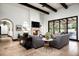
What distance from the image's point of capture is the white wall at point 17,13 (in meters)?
2.65

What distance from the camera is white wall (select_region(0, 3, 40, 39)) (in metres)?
2.65

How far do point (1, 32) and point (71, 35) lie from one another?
8.41 ft

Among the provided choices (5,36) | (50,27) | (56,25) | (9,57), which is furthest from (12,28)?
(56,25)

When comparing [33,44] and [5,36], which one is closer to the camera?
[5,36]

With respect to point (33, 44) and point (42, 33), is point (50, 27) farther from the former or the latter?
point (33, 44)

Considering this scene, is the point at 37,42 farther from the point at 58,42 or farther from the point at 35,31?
the point at 58,42

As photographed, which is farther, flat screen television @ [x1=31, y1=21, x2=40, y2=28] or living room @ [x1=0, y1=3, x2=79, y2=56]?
flat screen television @ [x1=31, y1=21, x2=40, y2=28]

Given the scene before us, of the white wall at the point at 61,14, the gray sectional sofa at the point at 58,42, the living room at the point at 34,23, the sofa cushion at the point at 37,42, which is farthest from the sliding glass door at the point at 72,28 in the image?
the sofa cushion at the point at 37,42

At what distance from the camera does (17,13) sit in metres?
2.95

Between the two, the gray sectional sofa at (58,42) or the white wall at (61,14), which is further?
the gray sectional sofa at (58,42)

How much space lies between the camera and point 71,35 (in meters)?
3.18

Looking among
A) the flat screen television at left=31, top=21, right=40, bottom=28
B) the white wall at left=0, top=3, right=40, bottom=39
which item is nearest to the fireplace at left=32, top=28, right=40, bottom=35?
the flat screen television at left=31, top=21, right=40, bottom=28

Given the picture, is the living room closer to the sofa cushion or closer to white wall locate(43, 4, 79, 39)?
white wall locate(43, 4, 79, 39)

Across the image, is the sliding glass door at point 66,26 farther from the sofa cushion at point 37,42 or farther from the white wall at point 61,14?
the sofa cushion at point 37,42
